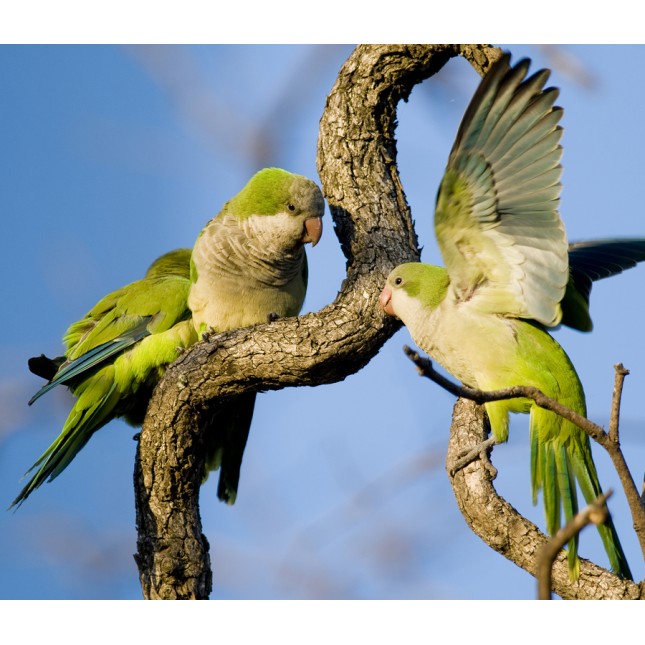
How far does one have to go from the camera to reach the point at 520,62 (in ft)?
10.4

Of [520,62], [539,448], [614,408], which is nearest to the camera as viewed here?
[614,408]

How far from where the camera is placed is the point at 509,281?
3.46 meters

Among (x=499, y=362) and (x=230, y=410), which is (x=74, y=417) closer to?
(x=230, y=410)

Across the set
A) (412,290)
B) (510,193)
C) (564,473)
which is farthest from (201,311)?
(564,473)

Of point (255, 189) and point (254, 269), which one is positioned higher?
point (255, 189)

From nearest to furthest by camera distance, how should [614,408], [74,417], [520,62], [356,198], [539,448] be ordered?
[614,408] → [520,62] → [539,448] → [356,198] → [74,417]

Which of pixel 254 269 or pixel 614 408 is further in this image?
pixel 254 269

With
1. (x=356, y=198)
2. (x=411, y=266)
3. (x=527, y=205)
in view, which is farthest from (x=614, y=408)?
(x=356, y=198)

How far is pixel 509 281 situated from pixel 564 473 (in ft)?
2.91

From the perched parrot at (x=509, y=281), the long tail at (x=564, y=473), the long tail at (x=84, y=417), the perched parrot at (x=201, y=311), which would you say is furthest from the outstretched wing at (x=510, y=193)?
the long tail at (x=84, y=417)

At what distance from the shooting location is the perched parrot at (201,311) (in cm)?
444

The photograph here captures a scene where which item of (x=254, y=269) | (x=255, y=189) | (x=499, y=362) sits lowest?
(x=499, y=362)

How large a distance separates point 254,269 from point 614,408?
252 cm

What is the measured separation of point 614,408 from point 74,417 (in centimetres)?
303
